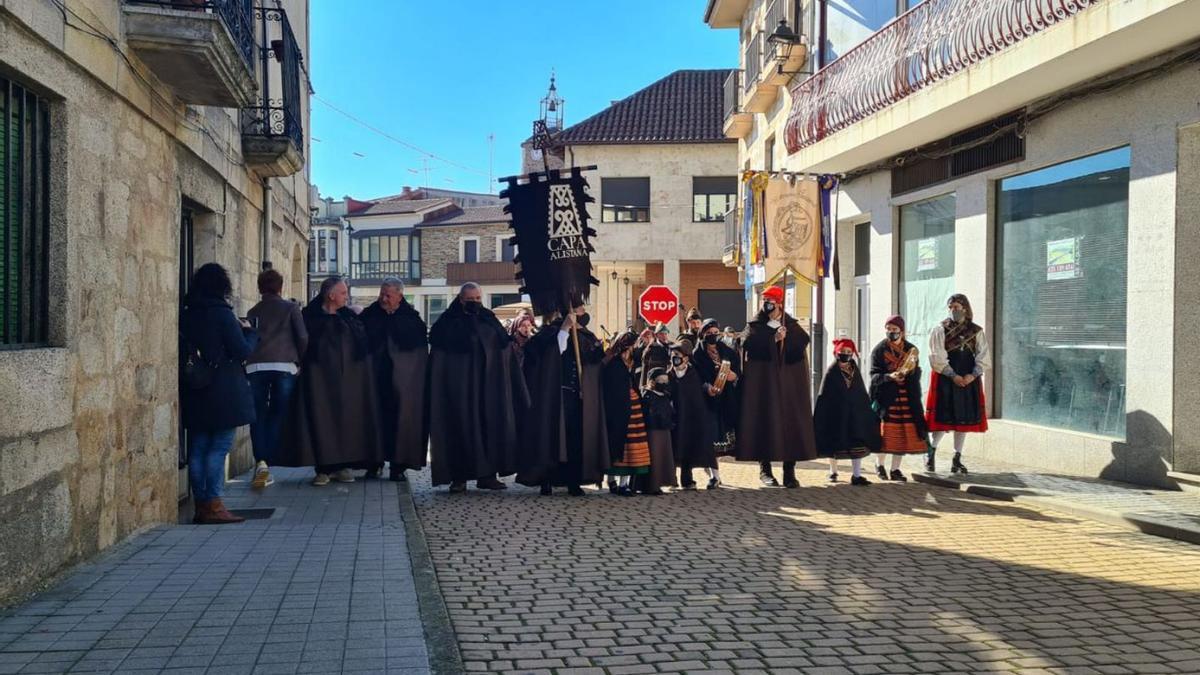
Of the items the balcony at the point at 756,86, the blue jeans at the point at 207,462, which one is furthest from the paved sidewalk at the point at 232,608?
the balcony at the point at 756,86

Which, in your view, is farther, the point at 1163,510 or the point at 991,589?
the point at 1163,510

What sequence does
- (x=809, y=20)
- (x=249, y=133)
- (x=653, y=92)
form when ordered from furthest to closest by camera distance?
→ 1. (x=653, y=92)
2. (x=809, y=20)
3. (x=249, y=133)

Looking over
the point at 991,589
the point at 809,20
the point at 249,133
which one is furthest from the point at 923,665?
the point at 809,20

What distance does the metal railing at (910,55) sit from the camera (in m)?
11.2

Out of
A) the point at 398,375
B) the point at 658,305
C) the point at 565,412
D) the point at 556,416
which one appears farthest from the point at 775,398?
the point at 658,305

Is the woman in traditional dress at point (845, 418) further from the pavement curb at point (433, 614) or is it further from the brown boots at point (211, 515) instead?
the brown boots at point (211, 515)

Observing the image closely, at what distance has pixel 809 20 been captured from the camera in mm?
20500

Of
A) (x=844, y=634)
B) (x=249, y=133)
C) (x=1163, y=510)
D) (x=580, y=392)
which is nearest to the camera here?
(x=844, y=634)

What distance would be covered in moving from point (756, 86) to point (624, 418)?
48.3 feet

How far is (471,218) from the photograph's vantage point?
66.1m

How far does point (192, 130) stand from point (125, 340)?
2416mm

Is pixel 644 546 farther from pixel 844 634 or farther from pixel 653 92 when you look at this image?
pixel 653 92

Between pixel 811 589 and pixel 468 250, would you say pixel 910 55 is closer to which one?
pixel 811 589

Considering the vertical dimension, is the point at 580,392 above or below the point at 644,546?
above
